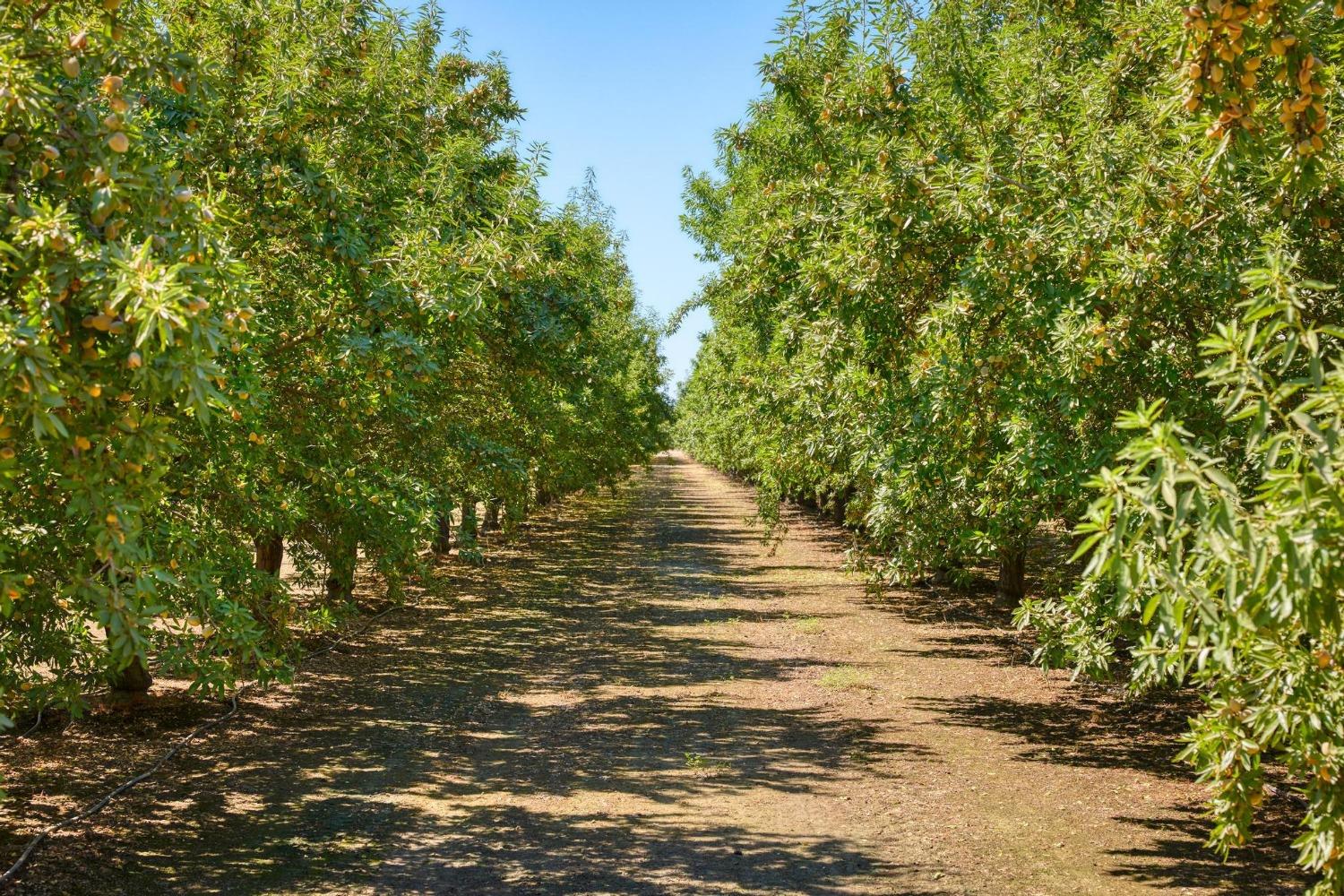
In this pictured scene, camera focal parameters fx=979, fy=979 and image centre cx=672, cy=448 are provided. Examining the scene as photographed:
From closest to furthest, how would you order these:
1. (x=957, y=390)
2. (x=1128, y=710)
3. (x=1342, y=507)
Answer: (x=1342, y=507), (x=957, y=390), (x=1128, y=710)

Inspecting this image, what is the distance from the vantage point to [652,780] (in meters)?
7.94

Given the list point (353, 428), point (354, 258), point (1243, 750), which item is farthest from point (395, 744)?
point (1243, 750)

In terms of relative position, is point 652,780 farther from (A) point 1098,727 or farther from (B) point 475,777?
(A) point 1098,727

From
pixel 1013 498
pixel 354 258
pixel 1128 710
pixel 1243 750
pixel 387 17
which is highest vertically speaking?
pixel 387 17

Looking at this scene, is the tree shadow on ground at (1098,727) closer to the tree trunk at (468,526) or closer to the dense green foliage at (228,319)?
the dense green foliage at (228,319)

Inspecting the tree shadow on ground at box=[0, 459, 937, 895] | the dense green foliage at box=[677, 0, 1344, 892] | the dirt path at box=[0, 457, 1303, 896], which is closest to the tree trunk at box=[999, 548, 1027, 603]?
the dirt path at box=[0, 457, 1303, 896]

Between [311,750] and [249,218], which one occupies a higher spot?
[249,218]

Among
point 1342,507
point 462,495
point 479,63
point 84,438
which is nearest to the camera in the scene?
point 1342,507

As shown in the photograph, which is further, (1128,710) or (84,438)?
(1128,710)

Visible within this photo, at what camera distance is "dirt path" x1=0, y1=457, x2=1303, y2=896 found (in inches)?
240

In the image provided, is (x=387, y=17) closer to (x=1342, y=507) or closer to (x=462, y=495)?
(x=462, y=495)

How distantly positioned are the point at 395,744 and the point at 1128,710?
748cm

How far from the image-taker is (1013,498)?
913 centimetres

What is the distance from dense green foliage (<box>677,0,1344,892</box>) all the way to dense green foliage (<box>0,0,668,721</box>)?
332cm
